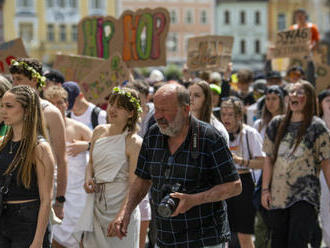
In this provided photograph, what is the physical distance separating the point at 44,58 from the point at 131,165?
5208 centimetres

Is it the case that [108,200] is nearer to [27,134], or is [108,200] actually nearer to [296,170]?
[27,134]

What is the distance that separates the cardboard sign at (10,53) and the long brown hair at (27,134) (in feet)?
13.5

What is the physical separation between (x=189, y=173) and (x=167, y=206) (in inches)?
12.4

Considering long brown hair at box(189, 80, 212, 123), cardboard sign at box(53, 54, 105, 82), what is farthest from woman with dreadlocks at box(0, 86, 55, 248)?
cardboard sign at box(53, 54, 105, 82)

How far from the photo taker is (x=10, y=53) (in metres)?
8.06

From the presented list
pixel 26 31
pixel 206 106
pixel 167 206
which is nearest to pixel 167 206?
pixel 167 206

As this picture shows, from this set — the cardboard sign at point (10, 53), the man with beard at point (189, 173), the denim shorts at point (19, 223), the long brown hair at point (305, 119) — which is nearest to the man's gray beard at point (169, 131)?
the man with beard at point (189, 173)

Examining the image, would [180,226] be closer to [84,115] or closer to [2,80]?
[2,80]

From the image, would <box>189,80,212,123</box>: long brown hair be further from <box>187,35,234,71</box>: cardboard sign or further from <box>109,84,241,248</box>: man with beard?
<box>187,35,234,71</box>: cardboard sign

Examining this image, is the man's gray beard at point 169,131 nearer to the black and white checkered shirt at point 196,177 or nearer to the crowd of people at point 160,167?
the crowd of people at point 160,167

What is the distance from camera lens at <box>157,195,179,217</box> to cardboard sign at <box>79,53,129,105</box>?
4.82 metres

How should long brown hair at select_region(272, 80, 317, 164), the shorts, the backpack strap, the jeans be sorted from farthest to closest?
the backpack strap < the shorts < long brown hair at select_region(272, 80, 317, 164) < the jeans

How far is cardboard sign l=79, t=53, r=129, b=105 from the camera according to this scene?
26.6ft

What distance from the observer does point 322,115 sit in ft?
22.3
